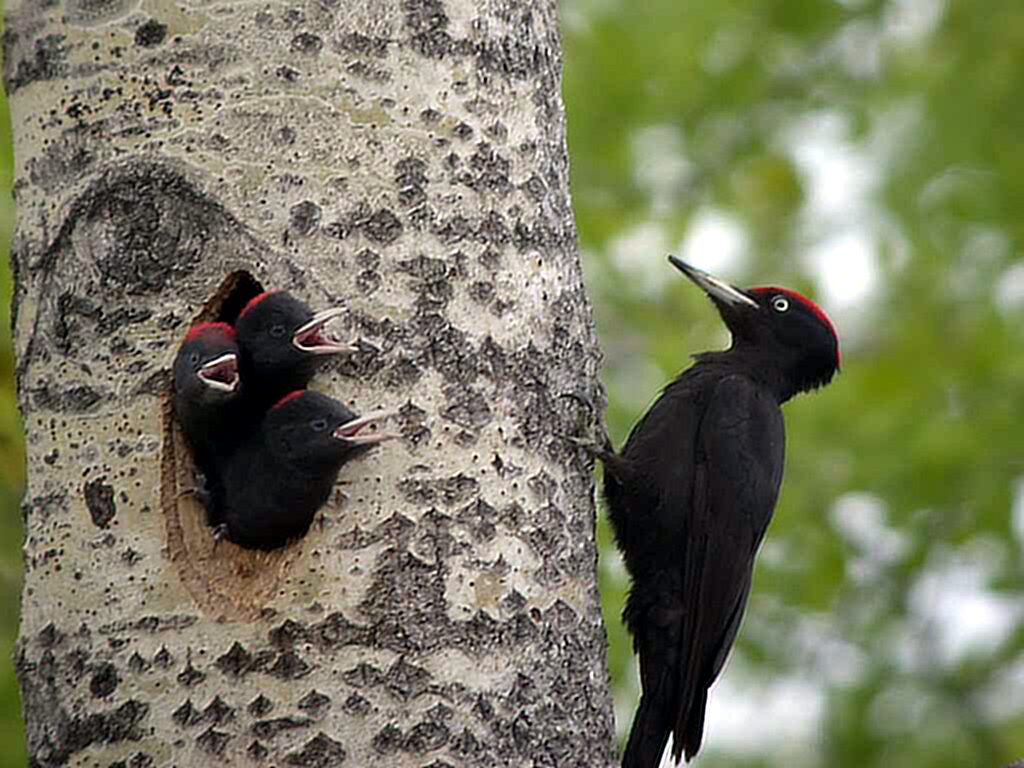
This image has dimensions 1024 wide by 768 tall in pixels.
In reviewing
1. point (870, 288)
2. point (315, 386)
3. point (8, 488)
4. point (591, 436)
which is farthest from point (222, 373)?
point (870, 288)

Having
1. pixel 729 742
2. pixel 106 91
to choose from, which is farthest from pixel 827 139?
pixel 106 91

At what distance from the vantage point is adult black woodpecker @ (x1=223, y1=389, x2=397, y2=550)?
2.69 meters

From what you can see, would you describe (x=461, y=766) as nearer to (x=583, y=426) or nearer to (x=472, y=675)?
(x=472, y=675)

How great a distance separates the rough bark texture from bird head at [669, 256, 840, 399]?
1.83 metres

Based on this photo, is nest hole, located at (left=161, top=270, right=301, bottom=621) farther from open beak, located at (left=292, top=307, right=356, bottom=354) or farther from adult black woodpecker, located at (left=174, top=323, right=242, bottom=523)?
open beak, located at (left=292, top=307, right=356, bottom=354)

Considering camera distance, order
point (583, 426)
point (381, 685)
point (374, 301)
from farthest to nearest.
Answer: point (583, 426)
point (374, 301)
point (381, 685)

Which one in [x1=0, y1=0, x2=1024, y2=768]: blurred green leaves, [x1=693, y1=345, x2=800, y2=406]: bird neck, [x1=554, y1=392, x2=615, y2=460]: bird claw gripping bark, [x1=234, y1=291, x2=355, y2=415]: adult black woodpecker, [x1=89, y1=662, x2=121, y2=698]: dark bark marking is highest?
[x1=0, y1=0, x2=1024, y2=768]: blurred green leaves

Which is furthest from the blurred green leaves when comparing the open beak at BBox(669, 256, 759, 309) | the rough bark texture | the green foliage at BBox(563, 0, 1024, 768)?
the rough bark texture

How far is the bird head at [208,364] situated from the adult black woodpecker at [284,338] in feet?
0.14

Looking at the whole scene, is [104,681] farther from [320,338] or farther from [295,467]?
[320,338]

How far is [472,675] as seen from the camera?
2691 mm

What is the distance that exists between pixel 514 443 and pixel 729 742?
6.12 metres

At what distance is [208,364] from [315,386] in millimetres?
212

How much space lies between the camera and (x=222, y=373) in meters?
2.74
